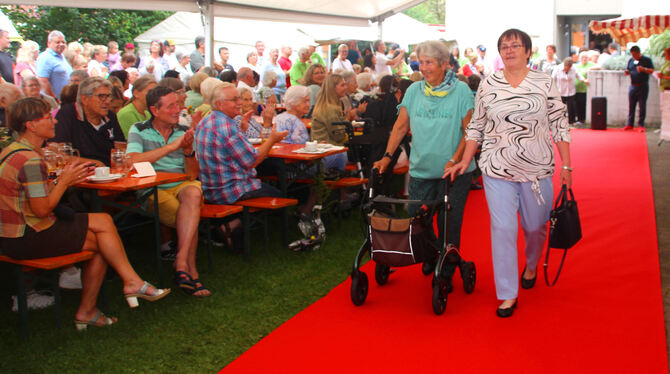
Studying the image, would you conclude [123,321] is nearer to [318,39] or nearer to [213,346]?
[213,346]

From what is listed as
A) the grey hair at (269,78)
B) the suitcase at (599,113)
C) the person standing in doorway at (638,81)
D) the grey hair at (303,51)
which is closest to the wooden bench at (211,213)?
the grey hair at (269,78)

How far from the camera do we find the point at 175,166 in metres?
5.01

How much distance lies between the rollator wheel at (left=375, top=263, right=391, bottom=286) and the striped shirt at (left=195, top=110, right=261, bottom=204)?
1.31 m

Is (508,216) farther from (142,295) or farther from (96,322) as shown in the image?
(96,322)

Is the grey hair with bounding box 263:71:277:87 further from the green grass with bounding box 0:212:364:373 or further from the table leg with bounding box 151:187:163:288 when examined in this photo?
the table leg with bounding box 151:187:163:288

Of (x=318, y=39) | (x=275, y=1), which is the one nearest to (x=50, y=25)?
(x=318, y=39)

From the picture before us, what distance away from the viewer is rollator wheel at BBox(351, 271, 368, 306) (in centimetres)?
404

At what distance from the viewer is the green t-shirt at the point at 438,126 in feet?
13.5

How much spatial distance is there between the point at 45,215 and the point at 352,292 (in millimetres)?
1804

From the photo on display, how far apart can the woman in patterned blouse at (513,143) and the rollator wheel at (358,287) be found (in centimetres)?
81

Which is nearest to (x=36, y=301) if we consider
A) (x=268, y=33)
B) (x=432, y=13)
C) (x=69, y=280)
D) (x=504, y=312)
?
(x=69, y=280)

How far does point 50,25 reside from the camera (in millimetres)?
21141

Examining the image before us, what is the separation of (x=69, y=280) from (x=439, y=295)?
248cm

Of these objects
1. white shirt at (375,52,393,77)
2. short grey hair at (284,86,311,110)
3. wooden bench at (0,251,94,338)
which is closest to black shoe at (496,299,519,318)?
wooden bench at (0,251,94,338)
